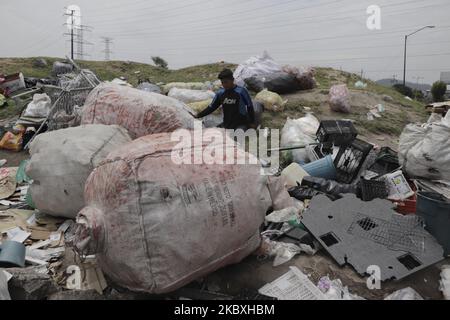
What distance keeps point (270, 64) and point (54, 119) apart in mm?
4449

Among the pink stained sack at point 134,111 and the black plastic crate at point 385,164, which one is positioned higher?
the pink stained sack at point 134,111

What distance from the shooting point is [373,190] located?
125 inches

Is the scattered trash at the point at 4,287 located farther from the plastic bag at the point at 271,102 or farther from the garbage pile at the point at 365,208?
the plastic bag at the point at 271,102

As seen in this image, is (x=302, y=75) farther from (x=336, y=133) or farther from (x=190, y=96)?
(x=336, y=133)

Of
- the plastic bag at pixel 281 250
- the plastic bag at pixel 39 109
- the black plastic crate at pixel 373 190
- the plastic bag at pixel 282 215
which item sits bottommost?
the plastic bag at pixel 281 250

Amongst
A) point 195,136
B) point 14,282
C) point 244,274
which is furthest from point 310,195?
point 14,282

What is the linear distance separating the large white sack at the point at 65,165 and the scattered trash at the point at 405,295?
2.12 m

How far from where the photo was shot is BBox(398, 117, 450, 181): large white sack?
3252mm

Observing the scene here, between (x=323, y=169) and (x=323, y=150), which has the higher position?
(x=323, y=150)

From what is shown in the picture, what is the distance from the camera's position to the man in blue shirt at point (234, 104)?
4.01 meters

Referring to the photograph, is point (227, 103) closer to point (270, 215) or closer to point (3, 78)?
point (270, 215)

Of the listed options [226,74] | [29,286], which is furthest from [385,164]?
[29,286]

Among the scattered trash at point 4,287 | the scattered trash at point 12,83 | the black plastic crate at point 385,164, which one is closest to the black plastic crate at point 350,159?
the black plastic crate at point 385,164

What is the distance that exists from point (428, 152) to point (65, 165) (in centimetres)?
322
